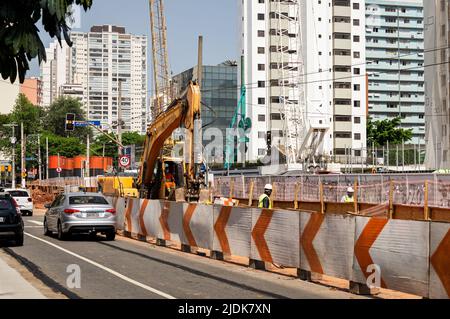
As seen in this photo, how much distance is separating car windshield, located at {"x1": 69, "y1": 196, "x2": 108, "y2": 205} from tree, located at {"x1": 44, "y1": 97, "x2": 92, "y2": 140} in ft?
381

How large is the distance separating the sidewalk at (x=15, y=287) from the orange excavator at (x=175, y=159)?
11294 mm

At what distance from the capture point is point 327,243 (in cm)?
1241

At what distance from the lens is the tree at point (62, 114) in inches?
5408

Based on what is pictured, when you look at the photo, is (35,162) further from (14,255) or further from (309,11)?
(14,255)

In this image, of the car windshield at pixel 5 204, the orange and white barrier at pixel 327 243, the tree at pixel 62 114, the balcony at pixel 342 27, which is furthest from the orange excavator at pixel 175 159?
the tree at pixel 62 114

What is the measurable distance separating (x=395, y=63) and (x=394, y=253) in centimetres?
14715

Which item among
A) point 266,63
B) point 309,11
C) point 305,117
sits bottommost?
point 305,117

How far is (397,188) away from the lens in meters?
27.5

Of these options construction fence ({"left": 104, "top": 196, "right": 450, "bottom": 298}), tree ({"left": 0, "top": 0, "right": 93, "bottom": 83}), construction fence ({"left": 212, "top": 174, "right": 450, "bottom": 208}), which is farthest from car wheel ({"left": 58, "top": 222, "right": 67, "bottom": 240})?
tree ({"left": 0, "top": 0, "right": 93, "bottom": 83})

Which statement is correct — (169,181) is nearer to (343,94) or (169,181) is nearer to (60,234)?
(60,234)

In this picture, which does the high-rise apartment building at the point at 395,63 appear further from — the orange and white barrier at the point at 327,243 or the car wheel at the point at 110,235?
the orange and white barrier at the point at 327,243
